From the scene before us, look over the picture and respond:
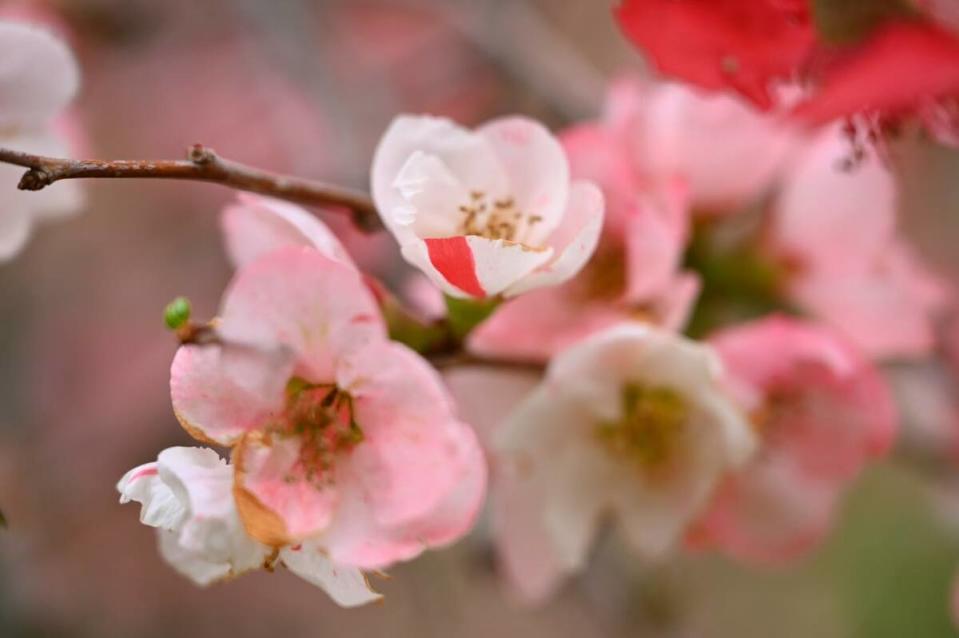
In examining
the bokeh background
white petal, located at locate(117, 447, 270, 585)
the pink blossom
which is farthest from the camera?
the bokeh background

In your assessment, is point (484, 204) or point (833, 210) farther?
point (833, 210)

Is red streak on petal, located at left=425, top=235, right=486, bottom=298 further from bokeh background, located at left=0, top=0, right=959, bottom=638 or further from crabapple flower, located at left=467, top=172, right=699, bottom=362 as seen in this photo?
bokeh background, located at left=0, top=0, right=959, bottom=638

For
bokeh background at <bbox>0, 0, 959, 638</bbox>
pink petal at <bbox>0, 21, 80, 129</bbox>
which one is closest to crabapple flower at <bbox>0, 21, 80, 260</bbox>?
pink petal at <bbox>0, 21, 80, 129</bbox>

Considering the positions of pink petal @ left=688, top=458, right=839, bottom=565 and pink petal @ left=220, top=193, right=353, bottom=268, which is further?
pink petal @ left=688, top=458, right=839, bottom=565

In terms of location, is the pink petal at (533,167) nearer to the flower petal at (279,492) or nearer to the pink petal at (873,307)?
the flower petal at (279,492)

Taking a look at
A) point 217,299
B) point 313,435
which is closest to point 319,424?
point 313,435

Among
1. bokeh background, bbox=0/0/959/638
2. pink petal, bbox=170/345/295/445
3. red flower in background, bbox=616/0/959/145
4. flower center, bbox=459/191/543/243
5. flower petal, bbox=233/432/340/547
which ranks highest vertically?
red flower in background, bbox=616/0/959/145

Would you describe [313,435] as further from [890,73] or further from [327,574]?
[890,73]
